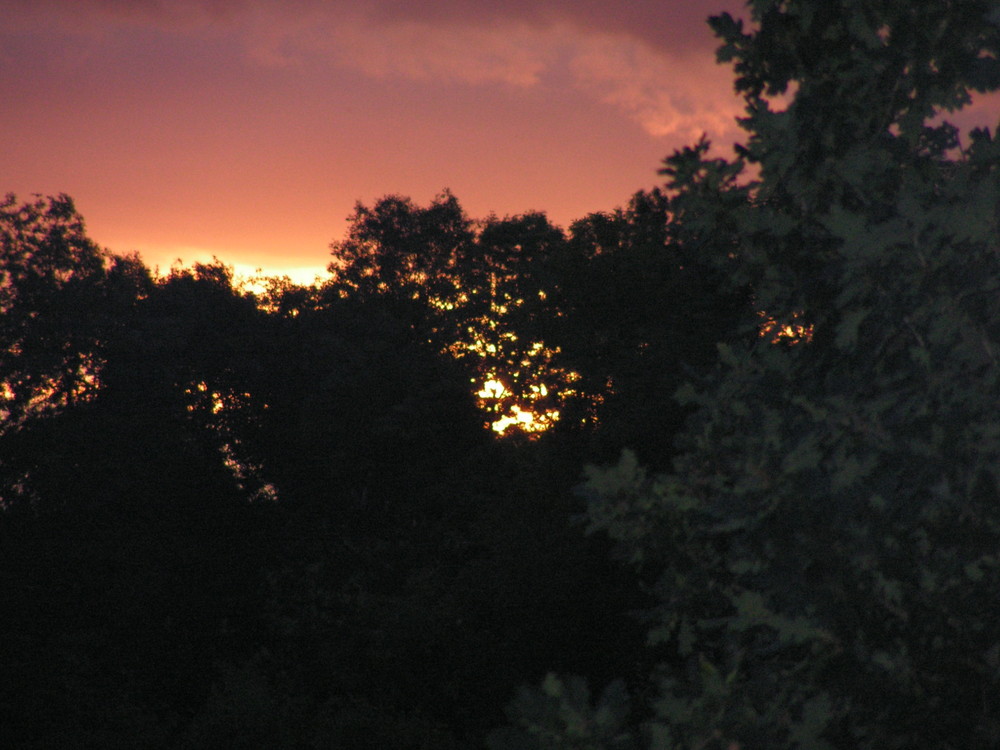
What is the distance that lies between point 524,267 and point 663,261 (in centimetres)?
767

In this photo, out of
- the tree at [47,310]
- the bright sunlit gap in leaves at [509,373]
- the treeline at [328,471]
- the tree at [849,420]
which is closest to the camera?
the tree at [849,420]

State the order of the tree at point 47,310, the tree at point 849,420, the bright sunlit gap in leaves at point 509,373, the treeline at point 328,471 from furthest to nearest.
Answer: the tree at point 47,310 < the bright sunlit gap in leaves at point 509,373 < the treeline at point 328,471 < the tree at point 849,420

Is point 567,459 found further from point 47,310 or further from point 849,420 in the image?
point 47,310

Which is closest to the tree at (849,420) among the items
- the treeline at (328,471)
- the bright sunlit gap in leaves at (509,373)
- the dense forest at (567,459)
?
the dense forest at (567,459)

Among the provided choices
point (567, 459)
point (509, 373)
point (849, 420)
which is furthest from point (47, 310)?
point (849, 420)

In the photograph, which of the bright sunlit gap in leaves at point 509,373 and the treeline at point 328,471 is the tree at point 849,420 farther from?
the bright sunlit gap in leaves at point 509,373

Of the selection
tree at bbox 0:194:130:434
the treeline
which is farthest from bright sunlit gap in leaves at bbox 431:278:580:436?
tree at bbox 0:194:130:434

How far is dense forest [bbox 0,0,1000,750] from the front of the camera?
485 centimetres

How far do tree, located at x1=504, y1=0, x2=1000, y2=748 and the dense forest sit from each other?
0.03m

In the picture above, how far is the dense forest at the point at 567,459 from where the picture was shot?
191 inches

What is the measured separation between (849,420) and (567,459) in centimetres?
1485

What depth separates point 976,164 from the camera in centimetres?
542

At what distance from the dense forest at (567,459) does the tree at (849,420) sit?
26 millimetres

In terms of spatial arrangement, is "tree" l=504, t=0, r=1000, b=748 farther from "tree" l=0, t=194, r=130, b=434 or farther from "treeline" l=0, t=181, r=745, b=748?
"tree" l=0, t=194, r=130, b=434
